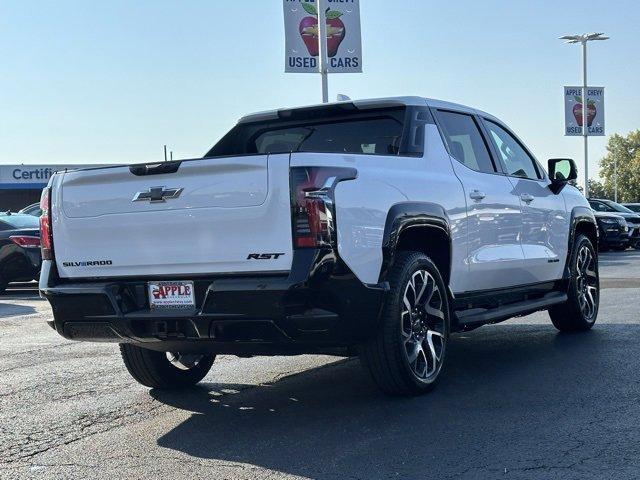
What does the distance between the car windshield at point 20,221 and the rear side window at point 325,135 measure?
9.29 metres

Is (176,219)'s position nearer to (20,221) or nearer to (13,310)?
(13,310)

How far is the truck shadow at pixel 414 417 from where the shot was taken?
4.41m

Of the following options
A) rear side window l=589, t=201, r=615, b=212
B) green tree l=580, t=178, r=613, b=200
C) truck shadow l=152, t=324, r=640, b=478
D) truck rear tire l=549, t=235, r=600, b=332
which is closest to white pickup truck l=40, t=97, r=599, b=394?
truck shadow l=152, t=324, r=640, b=478

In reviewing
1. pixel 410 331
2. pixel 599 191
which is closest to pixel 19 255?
pixel 410 331

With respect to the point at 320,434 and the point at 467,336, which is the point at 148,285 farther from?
the point at 467,336

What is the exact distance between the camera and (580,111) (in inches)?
1526

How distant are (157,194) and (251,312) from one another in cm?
89

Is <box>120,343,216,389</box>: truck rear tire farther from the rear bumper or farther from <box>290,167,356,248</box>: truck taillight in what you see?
<box>290,167,356,248</box>: truck taillight

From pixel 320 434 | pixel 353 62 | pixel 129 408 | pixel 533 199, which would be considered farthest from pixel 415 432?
pixel 353 62

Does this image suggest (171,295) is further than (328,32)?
No

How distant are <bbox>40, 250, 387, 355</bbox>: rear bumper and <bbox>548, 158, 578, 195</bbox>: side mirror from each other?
3478mm

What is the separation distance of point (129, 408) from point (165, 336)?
93 centimetres

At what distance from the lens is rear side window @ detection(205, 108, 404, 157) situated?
650cm

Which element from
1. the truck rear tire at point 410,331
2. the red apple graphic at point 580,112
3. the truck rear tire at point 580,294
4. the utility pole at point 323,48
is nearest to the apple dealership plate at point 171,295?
the truck rear tire at point 410,331
